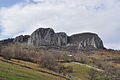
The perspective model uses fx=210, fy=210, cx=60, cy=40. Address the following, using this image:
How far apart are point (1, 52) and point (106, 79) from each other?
174 feet

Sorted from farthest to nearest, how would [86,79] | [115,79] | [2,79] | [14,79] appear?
1. [86,79]
2. [115,79]
3. [14,79]
4. [2,79]

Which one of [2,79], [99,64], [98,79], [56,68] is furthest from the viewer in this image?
[99,64]

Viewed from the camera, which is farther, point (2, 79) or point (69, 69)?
point (69, 69)

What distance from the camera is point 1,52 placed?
99562 millimetres

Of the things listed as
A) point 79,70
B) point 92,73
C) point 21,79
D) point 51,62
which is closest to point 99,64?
point 79,70

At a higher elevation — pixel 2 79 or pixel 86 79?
pixel 2 79

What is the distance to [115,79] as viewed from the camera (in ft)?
221

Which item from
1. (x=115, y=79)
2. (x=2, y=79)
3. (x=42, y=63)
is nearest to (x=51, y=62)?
(x=42, y=63)

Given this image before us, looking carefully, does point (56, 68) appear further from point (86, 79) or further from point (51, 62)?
point (86, 79)

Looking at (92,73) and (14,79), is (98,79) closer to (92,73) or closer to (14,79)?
(92,73)

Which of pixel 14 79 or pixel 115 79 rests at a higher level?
pixel 14 79

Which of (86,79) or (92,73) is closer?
(92,73)

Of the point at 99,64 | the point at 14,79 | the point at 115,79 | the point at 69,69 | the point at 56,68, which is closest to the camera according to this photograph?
the point at 14,79

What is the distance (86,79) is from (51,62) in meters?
19.8
